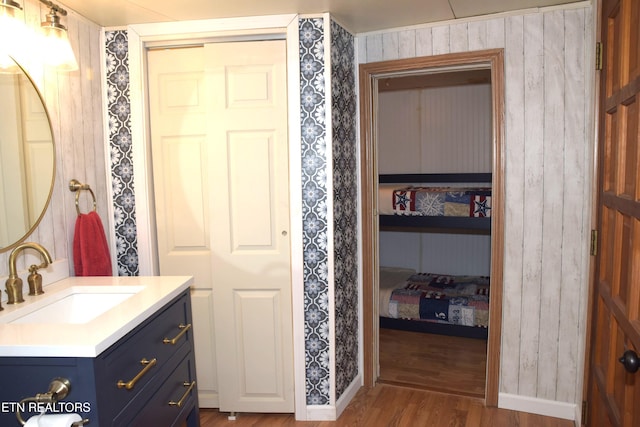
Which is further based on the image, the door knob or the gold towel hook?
the gold towel hook

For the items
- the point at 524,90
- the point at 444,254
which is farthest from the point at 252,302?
the point at 444,254

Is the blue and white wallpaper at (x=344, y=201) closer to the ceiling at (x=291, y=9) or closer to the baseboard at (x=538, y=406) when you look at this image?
the ceiling at (x=291, y=9)

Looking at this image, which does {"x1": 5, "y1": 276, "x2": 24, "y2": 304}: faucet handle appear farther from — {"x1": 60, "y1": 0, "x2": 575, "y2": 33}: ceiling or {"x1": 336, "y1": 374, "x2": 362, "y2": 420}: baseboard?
{"x1": 336, "y1": 374, "x2": 362, "y2": 420}: baseboard

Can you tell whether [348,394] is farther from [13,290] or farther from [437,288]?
[13,290]

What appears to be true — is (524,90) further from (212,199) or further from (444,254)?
(444,254)

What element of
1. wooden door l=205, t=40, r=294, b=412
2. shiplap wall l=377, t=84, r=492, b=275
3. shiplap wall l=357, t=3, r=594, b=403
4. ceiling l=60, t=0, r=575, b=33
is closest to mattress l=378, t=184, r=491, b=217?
shiplap wall l=377, t=84, r=492, b=275

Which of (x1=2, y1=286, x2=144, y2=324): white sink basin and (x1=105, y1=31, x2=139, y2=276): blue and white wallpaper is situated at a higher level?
(x1=105, y1=31, x2=139, y2=276): blue and white wallpaper

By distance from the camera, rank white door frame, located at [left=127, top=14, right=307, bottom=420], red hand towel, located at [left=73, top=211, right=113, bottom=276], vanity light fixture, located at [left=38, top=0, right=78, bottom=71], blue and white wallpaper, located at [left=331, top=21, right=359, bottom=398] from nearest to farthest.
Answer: vanity light fixture, located at [left=38, top=0, right=78, bottom=71]
red hand towel, located at [left=73, top=211, right=113, bottom=276]
white door frame, located at [left=127, top=14, right=307, bottom=420]
blue and white wallpaper, located at [left=331, top=21, right=359, bottom=398]

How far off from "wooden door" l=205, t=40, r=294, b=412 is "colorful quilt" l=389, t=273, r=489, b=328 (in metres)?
1.63

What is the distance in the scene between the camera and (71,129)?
88.9 inches

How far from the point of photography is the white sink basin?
182cm

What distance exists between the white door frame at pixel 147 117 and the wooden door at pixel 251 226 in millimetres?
49

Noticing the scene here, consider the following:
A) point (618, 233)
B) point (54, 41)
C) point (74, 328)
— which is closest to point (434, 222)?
point (618, 233)

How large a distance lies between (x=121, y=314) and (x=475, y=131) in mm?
4251
